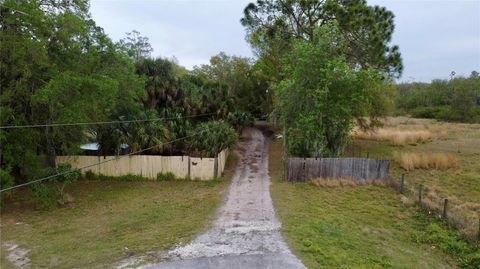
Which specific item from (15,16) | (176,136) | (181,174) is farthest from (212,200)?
(15,16)

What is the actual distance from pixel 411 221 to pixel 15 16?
16.9m

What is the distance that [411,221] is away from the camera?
14.1 metres

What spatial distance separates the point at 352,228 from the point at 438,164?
1314 centimetres

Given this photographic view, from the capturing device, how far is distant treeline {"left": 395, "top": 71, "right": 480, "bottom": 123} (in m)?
58.4

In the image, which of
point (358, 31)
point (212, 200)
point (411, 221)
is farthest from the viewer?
point (358, 31)

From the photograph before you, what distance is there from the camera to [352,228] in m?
12.9

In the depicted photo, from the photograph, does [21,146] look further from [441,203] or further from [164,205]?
[441,203]

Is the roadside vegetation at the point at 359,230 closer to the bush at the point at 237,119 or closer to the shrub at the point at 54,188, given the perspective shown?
the shrub at the point at 54,188

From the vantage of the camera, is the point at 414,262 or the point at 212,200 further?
the point at 212,200

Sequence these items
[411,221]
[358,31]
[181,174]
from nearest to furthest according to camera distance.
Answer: [411,221] < [181,174] < [358,31]

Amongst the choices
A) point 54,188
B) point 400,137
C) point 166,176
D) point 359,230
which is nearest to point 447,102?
point 400,137

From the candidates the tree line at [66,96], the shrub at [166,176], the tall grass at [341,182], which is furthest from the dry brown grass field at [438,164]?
the shrub at [166,176]

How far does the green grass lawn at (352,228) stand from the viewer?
1020cm

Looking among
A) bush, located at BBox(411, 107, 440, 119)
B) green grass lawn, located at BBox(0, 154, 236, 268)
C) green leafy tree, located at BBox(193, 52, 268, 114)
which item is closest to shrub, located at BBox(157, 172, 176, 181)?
green grass lawn, located at BBox(0, 154, 236, 268)
